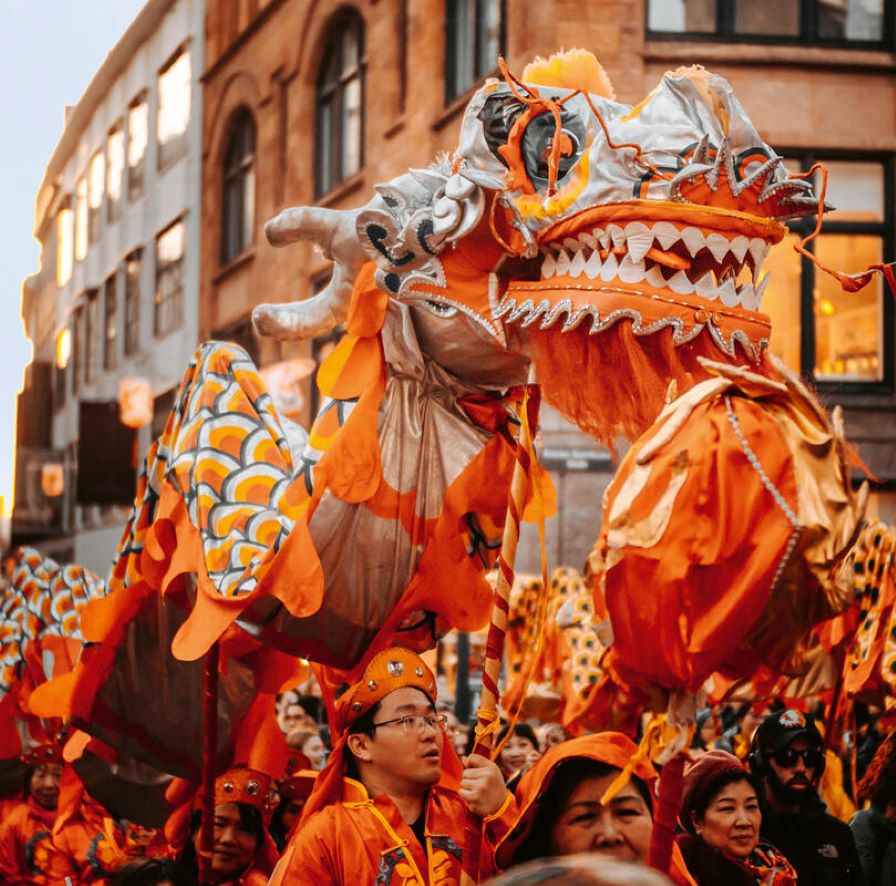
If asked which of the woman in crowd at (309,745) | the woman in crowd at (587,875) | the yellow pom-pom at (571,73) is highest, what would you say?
the yellow pom-pom at (571,73)

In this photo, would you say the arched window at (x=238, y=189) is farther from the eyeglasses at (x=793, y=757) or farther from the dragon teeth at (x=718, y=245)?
the dragon teeth at (x=718, y=245)

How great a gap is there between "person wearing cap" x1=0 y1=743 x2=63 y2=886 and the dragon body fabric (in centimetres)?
193

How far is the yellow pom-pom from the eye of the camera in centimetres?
435

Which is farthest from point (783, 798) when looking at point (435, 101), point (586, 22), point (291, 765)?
point (435, 101)

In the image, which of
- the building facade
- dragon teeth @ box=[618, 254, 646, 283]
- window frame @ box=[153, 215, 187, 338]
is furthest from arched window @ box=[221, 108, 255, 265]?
dragon teeth @ box=[618, 254, 646, 283]

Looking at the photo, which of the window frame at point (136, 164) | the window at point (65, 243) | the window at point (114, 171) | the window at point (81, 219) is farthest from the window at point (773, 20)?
the window at point (65, 243)

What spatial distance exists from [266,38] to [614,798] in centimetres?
1816

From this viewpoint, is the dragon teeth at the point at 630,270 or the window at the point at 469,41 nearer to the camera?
the dragon teeth at the point at 630,270

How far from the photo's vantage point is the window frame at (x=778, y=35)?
1438 cm

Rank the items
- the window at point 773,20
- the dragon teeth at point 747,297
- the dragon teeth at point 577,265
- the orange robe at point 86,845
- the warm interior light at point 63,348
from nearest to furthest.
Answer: the dragon teeth at point 747,297
the dragon teeth at point 577,265
the orange robe at point 86,845
the window at point 773,20
the warm interior light at point 63,348

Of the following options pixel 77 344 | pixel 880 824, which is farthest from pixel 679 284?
pixel 77 344

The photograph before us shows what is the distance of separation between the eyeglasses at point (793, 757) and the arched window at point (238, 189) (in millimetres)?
16619

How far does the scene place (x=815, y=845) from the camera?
4.96 m

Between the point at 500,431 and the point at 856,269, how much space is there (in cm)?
1028
